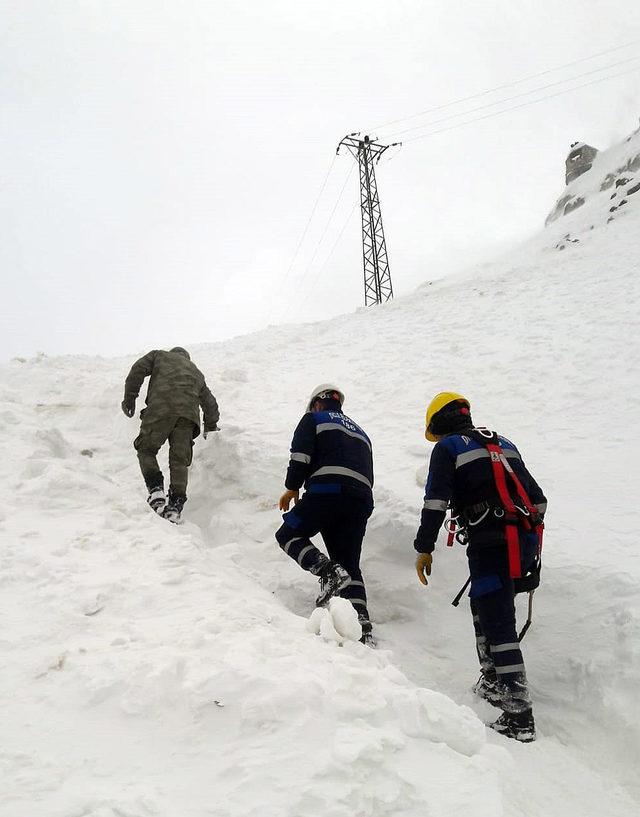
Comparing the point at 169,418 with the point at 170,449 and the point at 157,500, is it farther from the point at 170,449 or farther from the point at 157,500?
the point at 157,500

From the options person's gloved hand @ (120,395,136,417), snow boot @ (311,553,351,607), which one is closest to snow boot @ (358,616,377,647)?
snow boot @ (311,553,351,607)

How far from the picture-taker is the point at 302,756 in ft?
4.83

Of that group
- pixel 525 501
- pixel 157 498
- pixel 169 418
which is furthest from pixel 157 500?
pixel 525 501

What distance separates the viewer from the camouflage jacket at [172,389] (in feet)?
16.5

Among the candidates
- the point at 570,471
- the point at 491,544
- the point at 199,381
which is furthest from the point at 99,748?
the point at 570,471

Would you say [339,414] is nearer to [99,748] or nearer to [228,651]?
[228,651]

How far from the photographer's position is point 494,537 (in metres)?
3.03

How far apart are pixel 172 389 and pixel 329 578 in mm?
2696

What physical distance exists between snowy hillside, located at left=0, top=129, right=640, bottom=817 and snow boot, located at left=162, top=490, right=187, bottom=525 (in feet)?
0.68

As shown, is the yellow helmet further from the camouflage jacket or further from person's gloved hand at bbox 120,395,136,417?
person's gloved hand at bbox 120,395,136,417

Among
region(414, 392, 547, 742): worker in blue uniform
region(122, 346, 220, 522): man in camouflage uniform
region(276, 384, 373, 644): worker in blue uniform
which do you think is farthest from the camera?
region(122, 346, 220, 522): man in camouflage uniform

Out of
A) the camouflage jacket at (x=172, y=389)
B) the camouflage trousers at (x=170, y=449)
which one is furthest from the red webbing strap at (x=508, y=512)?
the camouflage jacket at (x=172, y=389)

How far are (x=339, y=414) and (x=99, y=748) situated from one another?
2880 millimetres

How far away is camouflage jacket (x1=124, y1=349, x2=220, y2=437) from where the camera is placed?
16.5ft
